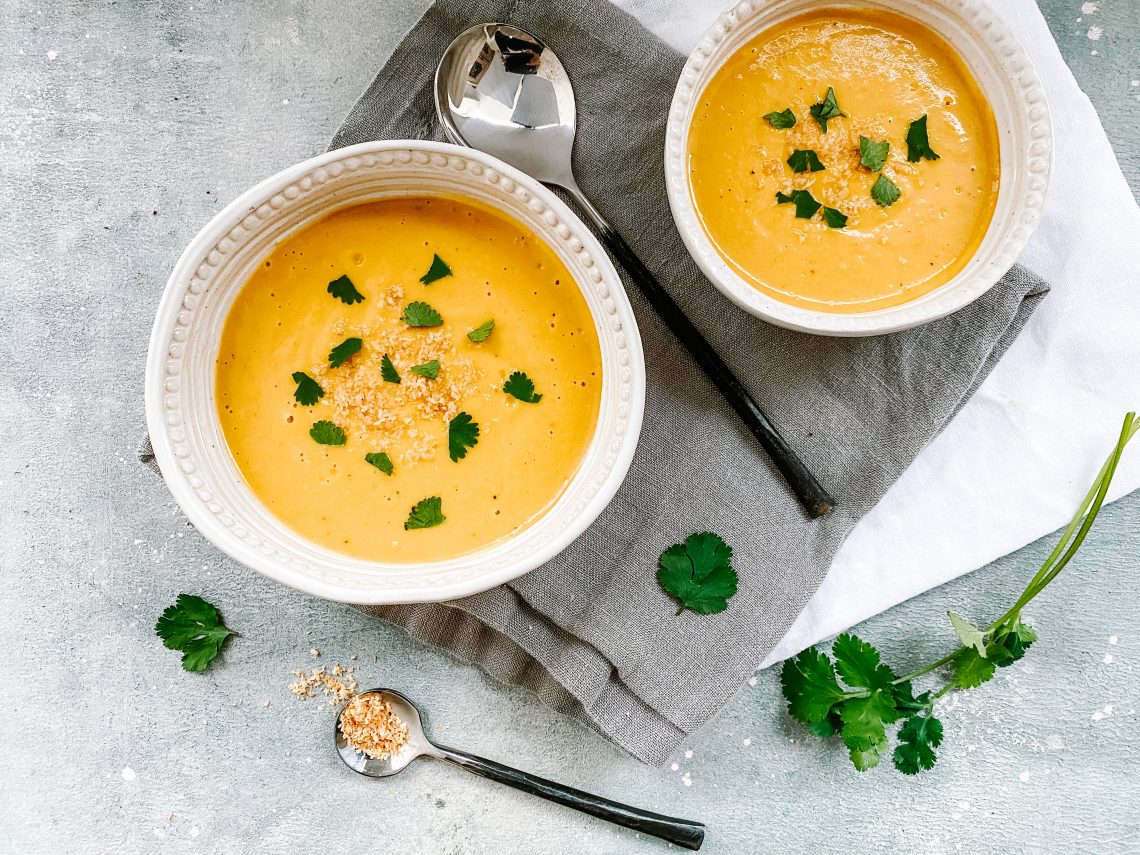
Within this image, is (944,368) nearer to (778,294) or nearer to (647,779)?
(778,294)

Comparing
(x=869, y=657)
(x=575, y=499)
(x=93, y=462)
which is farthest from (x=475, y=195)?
(x=869, y=657)

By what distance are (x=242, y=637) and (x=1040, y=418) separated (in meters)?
1.80

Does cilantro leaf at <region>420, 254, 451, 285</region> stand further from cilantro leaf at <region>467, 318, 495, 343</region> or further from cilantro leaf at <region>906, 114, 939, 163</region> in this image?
cilantro leaf at <region>906, 114, 939, 163</region>

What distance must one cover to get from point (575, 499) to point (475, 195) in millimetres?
572

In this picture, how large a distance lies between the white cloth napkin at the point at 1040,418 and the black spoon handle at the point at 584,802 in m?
0.43

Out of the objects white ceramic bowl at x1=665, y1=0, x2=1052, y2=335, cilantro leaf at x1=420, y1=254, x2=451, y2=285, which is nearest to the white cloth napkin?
white ceramic bowl at x1=665, y1=0, x2=1052, y2=335

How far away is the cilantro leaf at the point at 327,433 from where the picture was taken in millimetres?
1536

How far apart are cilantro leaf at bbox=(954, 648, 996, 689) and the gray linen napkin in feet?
1.35

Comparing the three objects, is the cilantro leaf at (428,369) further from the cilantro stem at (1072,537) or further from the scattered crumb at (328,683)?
the cilantro stem at (1072,537)

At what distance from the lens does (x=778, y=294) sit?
1614mm

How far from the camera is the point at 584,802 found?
190 cm

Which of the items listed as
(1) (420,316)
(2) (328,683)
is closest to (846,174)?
(1) (420,316)

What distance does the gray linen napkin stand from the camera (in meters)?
1.72

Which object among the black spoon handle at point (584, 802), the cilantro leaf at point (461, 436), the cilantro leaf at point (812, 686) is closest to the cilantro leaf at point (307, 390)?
the cilantro leaf at point (461, 436)
